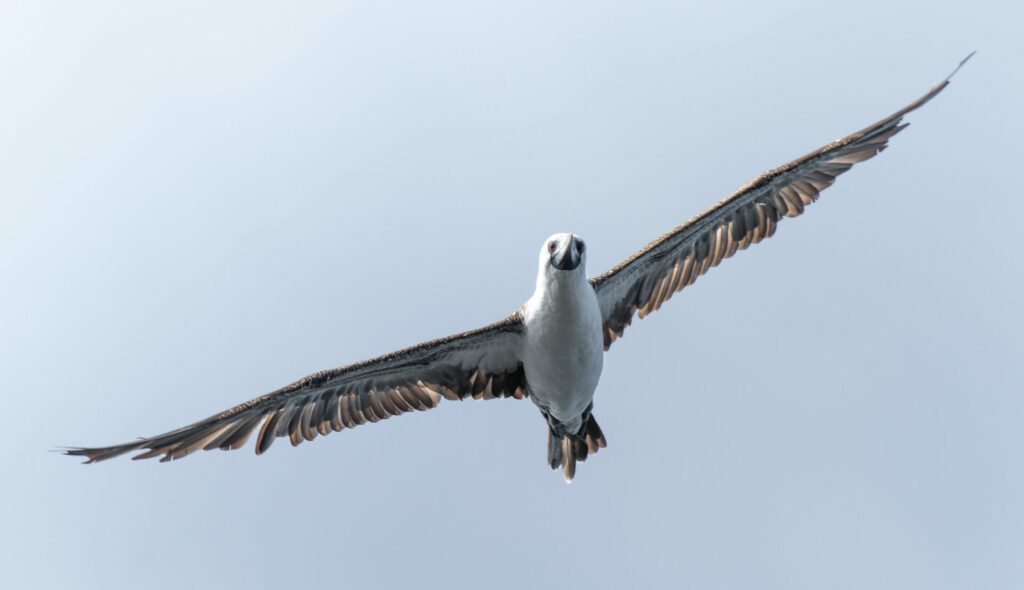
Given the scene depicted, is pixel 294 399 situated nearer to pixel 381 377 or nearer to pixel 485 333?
pixel 381 377

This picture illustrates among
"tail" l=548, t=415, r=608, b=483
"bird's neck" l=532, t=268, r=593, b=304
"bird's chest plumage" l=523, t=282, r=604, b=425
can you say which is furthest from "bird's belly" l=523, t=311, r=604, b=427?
"tail" l=548, t=415, r=608, b=483

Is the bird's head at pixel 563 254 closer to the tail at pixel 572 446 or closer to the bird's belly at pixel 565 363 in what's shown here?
the bird's belly at pixel 565 363

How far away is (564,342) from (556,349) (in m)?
0.21

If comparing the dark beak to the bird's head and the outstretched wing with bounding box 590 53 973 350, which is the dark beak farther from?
the outstretched wing with bounding box 590 53 973 350

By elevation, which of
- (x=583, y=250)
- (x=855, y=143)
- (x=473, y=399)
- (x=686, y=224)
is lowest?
(x=473, y=399)

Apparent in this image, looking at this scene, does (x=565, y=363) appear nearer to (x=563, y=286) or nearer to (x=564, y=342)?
(x=564, y=342)

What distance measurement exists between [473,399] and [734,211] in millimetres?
6133

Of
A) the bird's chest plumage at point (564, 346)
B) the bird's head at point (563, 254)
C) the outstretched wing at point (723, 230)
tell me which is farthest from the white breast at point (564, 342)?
the outstretched wing at point (723, 230)

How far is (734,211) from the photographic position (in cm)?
1789

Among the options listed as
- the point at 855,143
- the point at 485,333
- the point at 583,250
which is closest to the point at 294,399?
the point at 485,333

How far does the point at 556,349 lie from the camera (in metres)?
16.1

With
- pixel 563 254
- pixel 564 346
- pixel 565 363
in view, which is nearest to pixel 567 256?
pixel 563 254

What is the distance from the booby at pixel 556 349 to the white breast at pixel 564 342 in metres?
0.02

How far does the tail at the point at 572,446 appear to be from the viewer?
18.6 metres
